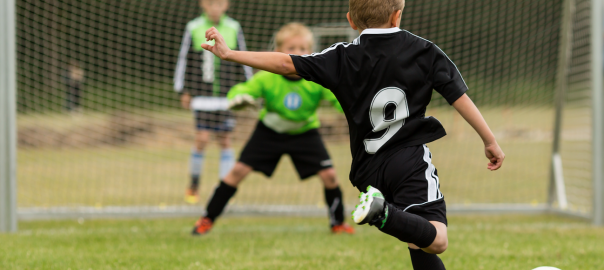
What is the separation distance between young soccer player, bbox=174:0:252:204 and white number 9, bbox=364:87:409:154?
3169mm

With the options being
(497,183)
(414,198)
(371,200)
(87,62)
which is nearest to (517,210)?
(497,183)

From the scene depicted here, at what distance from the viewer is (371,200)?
6.28 ft

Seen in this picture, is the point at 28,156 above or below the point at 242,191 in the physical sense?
below

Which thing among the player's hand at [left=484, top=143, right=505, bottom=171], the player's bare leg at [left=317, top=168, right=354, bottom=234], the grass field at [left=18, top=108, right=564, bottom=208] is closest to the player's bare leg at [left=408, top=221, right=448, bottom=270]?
the player's hand at [left=484, top=143, right=505, bottom=171]

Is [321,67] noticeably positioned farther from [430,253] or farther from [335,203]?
[335,203]

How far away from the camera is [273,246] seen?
364cm

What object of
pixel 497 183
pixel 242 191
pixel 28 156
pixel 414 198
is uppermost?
pixel 414 198

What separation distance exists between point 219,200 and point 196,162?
5.03 ft

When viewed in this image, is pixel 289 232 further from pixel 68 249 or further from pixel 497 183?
pixel 497 183

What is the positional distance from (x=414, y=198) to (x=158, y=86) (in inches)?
181

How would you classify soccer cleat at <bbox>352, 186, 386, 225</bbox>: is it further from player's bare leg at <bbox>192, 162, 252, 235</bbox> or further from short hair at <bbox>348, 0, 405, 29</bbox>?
player's bare leg at <bbox>192, 162, 252, 235</bbox>

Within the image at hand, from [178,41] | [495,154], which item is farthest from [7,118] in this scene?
[495,154]

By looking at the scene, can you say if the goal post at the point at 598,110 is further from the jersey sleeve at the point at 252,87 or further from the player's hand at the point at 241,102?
the player's hand at the point at 241,102

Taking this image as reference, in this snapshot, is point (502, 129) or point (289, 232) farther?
point (502, 129)
